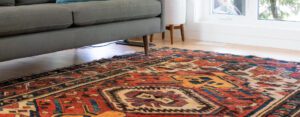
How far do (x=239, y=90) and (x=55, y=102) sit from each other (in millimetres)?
979

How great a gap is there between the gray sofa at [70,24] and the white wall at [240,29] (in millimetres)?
876

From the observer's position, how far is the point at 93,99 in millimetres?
2072

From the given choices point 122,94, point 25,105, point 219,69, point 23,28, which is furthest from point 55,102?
point 219,69

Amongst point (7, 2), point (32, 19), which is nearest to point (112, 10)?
point (32, 19)

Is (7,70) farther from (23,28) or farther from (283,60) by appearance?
(283,60)

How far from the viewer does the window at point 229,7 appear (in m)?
3.99

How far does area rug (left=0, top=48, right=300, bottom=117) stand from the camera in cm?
189

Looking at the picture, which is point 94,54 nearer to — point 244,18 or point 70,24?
point 70,24

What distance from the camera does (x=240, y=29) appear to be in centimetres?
387

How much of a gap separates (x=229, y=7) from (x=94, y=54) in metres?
1.51

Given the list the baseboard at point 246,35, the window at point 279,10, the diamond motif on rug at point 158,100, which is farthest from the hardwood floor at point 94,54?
the diamond motif on rug at point 158,100

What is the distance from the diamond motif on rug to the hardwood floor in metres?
0.87

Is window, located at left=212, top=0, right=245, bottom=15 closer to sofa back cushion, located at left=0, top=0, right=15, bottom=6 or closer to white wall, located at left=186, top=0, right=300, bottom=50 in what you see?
white wall, located at left=186, top=0, right=300, bottom=50

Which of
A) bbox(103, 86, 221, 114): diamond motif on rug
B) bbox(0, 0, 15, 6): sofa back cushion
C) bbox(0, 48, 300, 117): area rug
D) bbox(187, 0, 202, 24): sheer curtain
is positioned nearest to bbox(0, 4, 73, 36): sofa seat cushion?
bbox(0, 48, 300, 117): area rug
